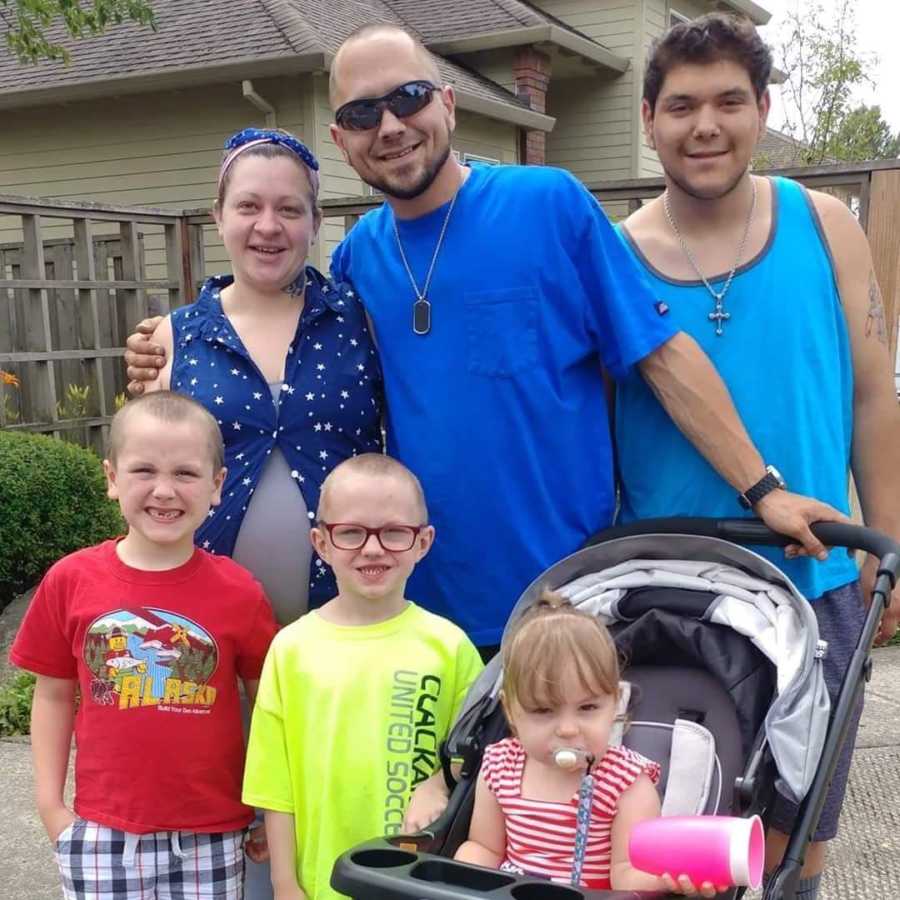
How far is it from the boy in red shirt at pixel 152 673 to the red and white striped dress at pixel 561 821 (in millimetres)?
663

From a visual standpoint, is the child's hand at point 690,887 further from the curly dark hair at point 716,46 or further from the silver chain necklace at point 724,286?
the curly dark hair at point 716,46

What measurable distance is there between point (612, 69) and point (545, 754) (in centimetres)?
1281

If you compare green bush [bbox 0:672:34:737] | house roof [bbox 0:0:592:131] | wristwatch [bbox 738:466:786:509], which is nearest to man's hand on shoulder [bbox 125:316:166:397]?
wristwatch [bbox 738:466:786:509]

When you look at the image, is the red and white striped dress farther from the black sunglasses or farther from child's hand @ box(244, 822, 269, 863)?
the black sunglasses

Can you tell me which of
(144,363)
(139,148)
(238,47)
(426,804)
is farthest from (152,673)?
(139,148)

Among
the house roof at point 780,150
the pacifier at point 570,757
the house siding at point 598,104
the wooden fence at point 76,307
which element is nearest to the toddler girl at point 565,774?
the pacifier at point 570,757

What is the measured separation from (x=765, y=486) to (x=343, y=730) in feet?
3.55

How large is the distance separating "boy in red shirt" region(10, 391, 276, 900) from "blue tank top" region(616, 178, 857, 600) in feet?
3.60

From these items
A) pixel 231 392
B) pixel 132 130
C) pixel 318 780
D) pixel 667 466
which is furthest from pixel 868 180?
pixel 132 130

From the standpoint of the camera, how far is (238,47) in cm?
1006

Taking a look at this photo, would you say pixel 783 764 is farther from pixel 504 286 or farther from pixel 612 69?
pixel 612 69

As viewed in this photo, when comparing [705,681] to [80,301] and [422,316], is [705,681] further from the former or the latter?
[80,301]

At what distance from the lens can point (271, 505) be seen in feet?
8.00

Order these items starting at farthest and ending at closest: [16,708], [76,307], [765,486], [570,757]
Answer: [76,307]
[16,708]
[765,486]
[570,757]
